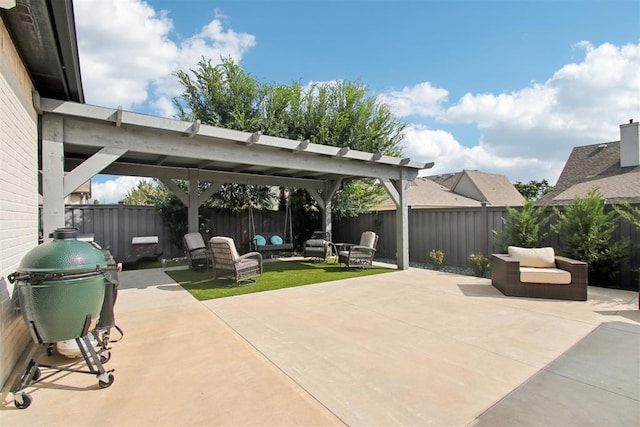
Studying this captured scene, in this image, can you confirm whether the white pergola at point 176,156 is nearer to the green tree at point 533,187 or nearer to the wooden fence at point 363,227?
the wooden fence at point 363,227

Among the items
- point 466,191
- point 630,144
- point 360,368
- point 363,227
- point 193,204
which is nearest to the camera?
point 360,368

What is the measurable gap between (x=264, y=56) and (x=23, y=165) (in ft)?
32.1

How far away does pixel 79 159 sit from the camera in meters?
7.46

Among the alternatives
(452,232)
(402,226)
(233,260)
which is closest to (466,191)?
(452,232)

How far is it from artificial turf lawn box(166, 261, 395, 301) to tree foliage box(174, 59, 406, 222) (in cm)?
406

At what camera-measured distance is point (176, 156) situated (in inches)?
226

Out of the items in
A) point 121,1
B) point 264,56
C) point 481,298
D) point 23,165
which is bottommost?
point 481,298

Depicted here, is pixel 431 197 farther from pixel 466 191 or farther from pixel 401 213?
pixel 401 213

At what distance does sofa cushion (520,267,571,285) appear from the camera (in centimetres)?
516

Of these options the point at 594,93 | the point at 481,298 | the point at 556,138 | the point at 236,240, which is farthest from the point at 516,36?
the point at 556,138

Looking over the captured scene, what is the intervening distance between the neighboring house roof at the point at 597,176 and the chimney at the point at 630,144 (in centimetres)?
26

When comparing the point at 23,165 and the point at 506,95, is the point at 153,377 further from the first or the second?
the point at 506,95

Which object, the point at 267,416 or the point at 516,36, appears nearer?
the point at 267,416

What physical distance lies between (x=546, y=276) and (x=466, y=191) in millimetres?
20569
